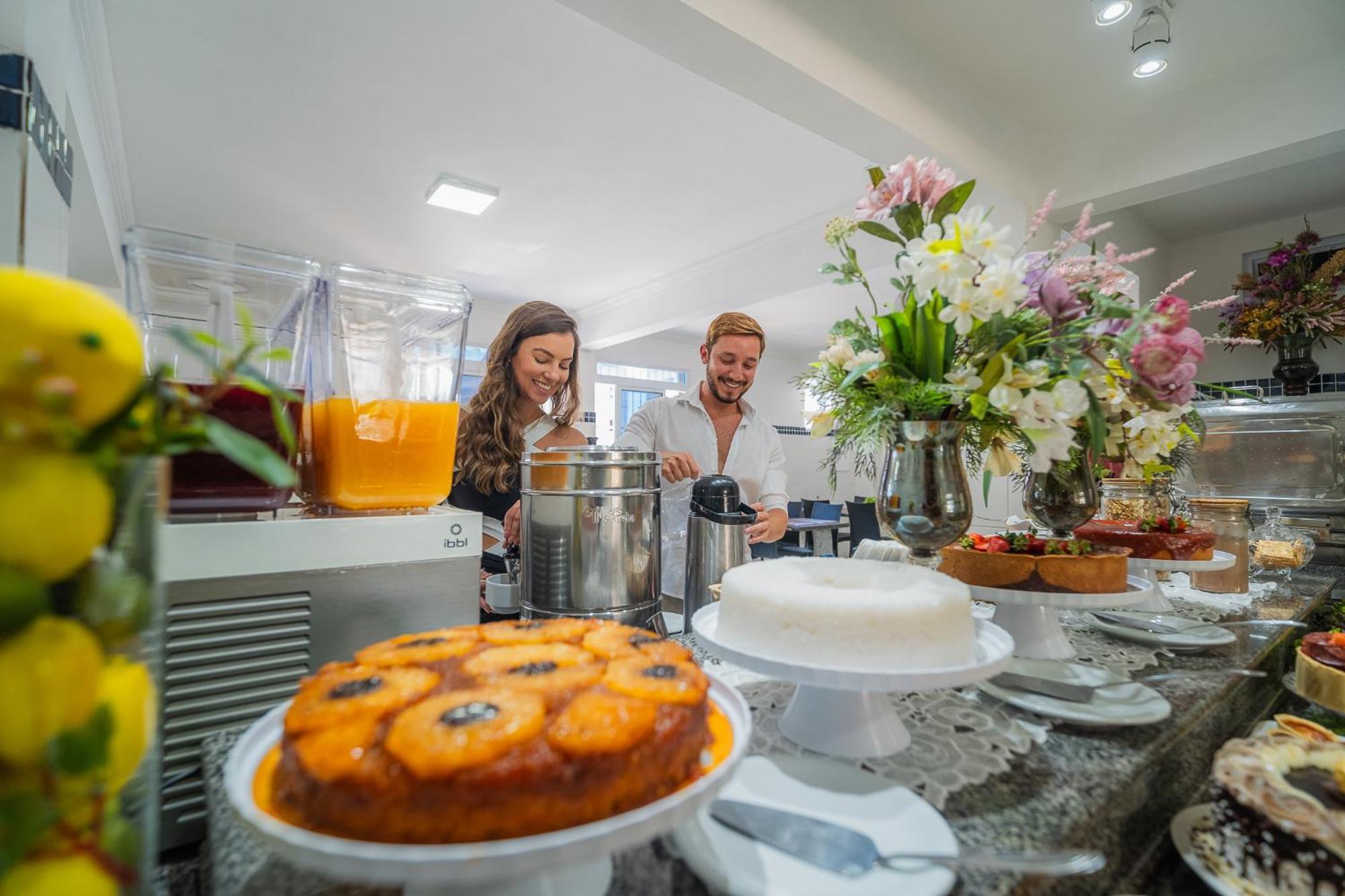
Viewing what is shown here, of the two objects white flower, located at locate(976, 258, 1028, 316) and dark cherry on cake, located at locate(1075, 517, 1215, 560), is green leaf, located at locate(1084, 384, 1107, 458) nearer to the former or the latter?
white flower, located at locate(976, 258, 1028, 316)

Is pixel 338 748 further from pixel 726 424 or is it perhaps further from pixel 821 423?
pixel 726 424

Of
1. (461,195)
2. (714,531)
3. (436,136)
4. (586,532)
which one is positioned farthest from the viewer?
(461,195)

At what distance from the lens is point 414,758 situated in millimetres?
397

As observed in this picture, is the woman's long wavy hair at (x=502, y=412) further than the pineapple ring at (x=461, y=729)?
Yes

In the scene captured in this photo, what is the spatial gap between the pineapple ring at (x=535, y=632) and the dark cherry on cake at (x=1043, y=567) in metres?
0.81

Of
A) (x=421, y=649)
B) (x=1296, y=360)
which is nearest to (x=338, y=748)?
(x=421, y=649)

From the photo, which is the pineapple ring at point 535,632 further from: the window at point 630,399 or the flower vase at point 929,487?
the window at point 630,399

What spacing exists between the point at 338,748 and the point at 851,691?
57cm

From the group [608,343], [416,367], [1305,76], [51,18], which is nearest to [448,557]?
[416,367]

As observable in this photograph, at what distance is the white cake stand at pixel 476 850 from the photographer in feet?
1.16

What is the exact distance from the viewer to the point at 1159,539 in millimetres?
1432

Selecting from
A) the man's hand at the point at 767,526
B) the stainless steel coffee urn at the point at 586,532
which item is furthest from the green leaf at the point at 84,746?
the man's hand at the point at 767,526

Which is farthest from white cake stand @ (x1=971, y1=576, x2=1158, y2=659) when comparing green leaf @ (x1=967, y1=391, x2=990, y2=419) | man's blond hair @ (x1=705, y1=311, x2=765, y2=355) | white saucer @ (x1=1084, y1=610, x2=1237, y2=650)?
man's blond hair @ (x1=705, y1=311, x2=765, y2=355)

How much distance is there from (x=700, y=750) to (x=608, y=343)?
22.9ft
